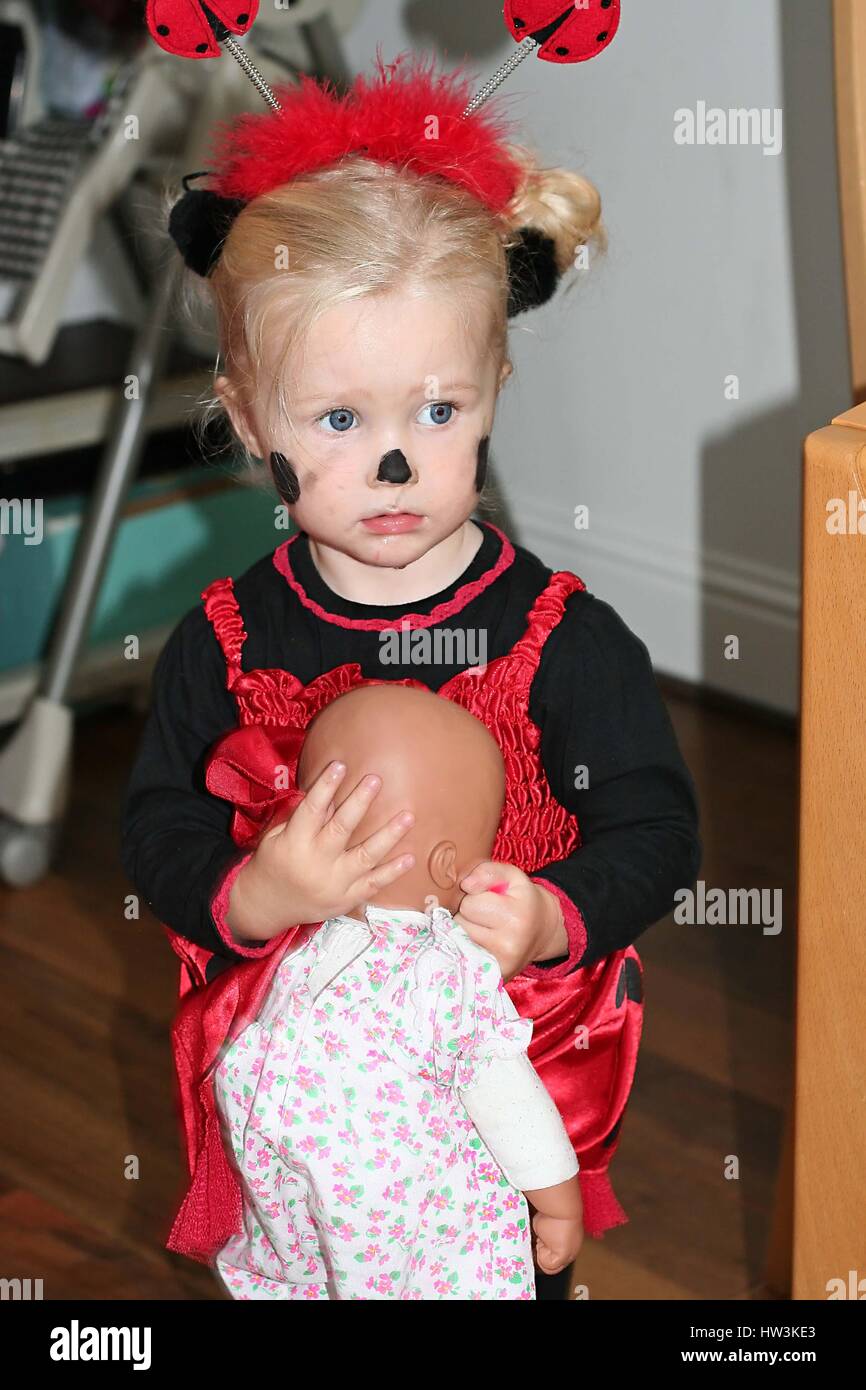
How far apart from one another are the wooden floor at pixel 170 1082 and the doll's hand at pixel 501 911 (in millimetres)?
704

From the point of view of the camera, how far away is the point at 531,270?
998 mm

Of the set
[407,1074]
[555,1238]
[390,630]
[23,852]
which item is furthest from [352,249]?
[23,852]

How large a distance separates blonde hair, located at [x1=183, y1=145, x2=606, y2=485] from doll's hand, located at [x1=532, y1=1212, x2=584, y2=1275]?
450 mm

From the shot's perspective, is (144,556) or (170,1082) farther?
(144,556)

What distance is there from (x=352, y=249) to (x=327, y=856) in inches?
12.6


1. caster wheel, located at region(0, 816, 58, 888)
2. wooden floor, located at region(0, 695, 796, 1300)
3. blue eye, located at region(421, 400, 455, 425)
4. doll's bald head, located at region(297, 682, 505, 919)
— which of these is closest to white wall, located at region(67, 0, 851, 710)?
wooden floor, located at region(0, 695, 796, 1300)

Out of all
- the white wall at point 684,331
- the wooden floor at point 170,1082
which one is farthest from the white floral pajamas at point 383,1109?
the white wall at point 684,331

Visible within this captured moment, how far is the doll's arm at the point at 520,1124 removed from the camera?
2.85 feet

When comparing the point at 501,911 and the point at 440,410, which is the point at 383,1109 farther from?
the point at 440,410

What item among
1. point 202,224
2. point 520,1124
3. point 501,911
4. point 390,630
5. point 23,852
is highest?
point 202,224

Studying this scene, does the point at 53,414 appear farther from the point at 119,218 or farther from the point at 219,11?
the point at 219,11

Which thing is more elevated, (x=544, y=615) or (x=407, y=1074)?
(x=544, y=615)

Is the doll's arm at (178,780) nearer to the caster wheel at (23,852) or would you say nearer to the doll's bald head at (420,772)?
the doll's bald head at (420,772)

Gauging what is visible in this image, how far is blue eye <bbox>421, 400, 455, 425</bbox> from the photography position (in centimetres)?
92
